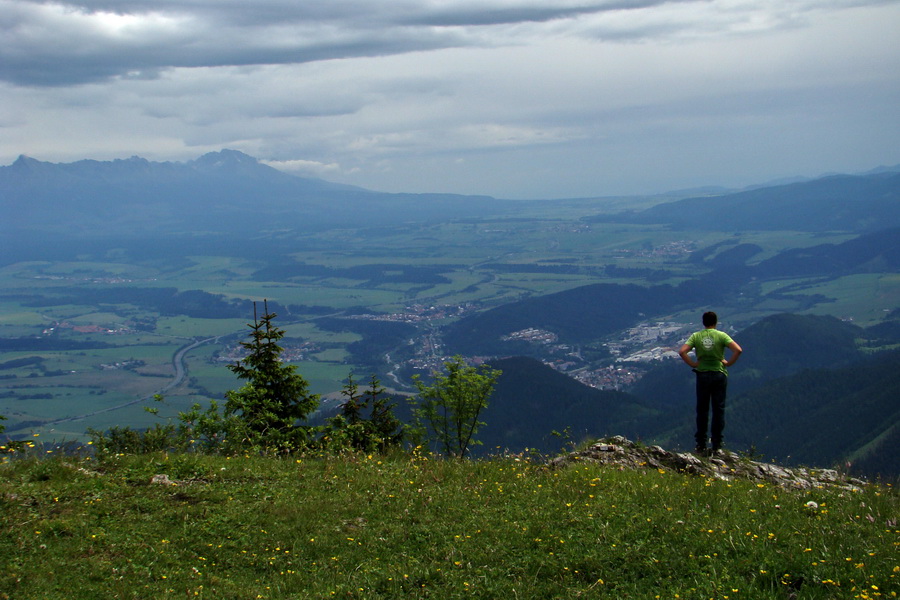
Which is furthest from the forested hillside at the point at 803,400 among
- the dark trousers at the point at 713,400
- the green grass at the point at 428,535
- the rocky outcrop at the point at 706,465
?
the green grass at the point at 428,535

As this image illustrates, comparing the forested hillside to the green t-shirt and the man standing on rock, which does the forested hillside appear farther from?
the green t-shirt

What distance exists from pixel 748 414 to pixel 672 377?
3342cm

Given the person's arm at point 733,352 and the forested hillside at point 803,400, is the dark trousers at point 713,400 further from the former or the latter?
the forested hillside at point 803,400

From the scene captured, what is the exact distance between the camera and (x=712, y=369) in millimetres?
12008

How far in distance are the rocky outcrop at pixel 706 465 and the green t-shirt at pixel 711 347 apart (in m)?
1.63

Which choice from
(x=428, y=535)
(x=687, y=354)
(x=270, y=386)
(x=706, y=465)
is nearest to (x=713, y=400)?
(x=687, y=354)

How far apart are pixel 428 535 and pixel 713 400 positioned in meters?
6.89

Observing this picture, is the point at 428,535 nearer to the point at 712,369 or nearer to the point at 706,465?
the point at 706,465

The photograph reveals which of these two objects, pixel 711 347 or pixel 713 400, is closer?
pixel 711 347

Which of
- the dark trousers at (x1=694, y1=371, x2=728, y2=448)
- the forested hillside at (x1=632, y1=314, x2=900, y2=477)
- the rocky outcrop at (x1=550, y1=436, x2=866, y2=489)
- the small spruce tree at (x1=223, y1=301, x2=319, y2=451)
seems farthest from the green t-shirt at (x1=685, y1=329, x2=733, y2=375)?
the forested hillside at (x1=632, y1=314, x2=900, y2=477)

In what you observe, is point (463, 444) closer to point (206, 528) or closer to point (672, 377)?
point (206, 528)

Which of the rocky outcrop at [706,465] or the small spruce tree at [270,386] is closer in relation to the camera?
the rocky outcrop at [706,465]

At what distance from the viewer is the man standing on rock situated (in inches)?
469

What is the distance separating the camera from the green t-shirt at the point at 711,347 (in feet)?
39.0
